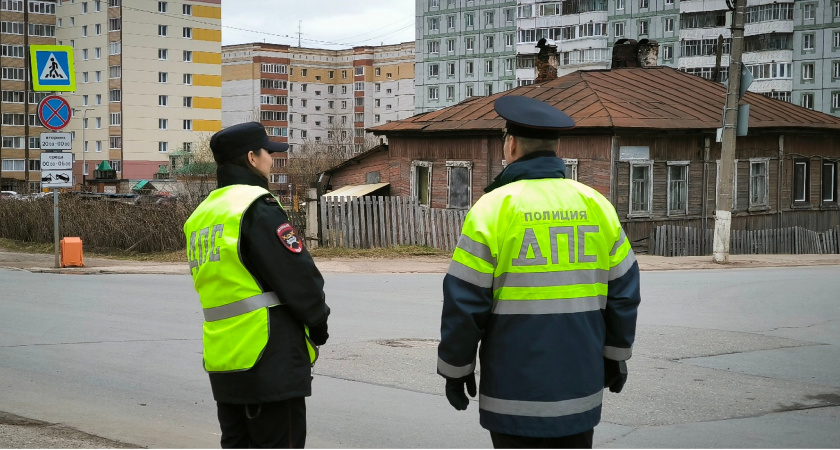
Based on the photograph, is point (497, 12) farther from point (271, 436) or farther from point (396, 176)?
point (271, 436)

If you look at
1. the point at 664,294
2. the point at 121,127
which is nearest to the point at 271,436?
the point at 664,294

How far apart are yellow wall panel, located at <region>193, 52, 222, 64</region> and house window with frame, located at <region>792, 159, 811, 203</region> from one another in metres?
76.0

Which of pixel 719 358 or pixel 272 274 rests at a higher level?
pixel 272 274

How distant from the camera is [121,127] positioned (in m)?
93.4

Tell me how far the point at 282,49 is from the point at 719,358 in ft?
405

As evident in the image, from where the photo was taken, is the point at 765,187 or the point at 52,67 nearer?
the point at 52,67

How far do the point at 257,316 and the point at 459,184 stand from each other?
2357 centimetres

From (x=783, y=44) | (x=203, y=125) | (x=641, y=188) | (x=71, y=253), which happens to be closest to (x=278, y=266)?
(x=71, y=253)

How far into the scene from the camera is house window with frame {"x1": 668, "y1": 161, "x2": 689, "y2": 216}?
25.9 metres

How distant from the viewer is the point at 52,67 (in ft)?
62.6

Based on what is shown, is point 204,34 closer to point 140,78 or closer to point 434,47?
point 140,78

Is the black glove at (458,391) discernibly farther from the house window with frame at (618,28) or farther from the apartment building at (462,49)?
the apartment building at (462,49)

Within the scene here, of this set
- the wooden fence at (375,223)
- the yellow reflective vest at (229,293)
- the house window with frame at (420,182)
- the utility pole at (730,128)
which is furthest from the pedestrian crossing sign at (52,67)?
the yellow reflective vest at (229,293)

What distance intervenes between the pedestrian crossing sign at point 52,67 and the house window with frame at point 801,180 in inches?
840
